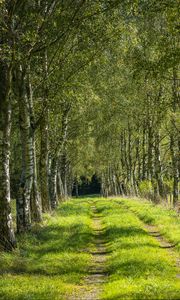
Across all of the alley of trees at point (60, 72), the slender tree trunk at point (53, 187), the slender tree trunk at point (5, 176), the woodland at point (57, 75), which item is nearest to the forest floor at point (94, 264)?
the woodland at point (57, 75)

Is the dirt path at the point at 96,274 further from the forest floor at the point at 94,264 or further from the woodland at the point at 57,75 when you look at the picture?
the woodland at the point at 57,75

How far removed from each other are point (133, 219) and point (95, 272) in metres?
13.7

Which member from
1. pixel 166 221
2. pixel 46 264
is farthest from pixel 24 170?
pixel 166 221

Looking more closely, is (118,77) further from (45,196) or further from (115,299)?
(115,299)

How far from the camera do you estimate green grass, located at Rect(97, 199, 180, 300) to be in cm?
1328

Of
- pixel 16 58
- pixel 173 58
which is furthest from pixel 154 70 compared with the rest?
pixel 16 58

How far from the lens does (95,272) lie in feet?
57.6

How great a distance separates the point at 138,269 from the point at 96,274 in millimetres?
1567

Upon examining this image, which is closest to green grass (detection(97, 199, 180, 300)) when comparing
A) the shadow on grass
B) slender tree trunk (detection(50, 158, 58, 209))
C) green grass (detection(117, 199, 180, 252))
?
green grass (detection(117, 199, 180, 252))

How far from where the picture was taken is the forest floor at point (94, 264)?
14.0 metres

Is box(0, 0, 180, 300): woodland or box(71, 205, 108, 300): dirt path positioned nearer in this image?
box(71, 205, 108, 300): dirt path

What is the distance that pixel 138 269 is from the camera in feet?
54.0

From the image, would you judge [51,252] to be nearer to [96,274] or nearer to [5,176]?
[5,176]

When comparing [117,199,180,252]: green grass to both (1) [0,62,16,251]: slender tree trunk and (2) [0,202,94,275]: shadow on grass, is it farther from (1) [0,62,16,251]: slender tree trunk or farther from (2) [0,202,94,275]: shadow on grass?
(1) [0,62,16,251]: slender tree trunk
